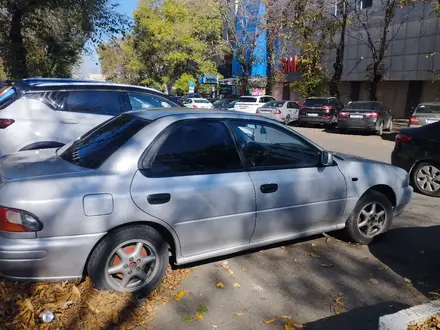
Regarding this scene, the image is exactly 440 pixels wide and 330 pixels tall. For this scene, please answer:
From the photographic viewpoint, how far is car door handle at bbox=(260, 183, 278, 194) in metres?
3.76

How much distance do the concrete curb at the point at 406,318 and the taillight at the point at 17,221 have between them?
2.36 m

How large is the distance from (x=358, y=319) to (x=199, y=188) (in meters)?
1.66

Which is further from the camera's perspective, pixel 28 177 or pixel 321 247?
pixel 321 247

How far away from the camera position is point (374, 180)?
14.6 feet

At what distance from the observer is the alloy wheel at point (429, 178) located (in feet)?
22.3

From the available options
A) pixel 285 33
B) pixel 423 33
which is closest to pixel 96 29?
pixel 285 33

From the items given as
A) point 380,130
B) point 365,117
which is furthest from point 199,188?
point 380,130

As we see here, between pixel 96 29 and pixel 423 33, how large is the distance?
A: 65.5 feet

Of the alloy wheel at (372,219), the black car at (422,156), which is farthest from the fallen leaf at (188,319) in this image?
the black car at (422,156)

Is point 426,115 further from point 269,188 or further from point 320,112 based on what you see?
point 269,188

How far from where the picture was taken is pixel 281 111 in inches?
834

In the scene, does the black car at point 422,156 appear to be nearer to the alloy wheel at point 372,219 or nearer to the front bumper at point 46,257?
the alloy wheel at point 372,219

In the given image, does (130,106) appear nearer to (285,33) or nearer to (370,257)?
(370,257)

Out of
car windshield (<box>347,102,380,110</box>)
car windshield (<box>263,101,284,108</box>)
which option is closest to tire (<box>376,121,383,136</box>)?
car windshield (<box>347,102,380,110</box>)
